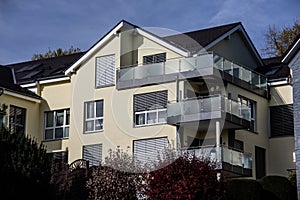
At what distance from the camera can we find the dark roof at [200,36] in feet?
121

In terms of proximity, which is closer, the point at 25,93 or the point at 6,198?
the point at 6,198

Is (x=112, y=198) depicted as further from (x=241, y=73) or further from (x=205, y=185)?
(x=241, y=73)

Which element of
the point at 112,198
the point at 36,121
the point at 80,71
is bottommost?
the point at 112,198

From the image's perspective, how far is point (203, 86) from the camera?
35.0 m

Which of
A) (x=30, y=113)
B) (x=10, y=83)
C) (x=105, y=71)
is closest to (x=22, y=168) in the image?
(x=105, y=71)

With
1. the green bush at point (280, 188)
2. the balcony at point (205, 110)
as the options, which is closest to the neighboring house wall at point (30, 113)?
the balcony at point (205, 110)

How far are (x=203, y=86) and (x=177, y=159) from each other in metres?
8.63

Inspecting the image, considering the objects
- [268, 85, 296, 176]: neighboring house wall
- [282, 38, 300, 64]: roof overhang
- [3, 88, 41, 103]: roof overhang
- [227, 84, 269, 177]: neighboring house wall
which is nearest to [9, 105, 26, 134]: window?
[3, 88, 41, 103]: roof overhang

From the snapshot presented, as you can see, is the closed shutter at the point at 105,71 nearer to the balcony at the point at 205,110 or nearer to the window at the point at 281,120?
the balcony at the point at 205,110

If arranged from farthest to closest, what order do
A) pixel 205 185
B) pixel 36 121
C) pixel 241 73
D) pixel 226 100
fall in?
pixel 36 121 → pixel 241 73 → pixel 226 100 → pixel 205 185

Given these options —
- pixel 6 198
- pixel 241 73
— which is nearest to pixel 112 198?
pixel 6 198

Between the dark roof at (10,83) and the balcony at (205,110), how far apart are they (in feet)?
29.6

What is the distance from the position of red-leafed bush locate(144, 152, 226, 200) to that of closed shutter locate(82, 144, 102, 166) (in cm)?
888

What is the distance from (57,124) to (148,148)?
21.9 feet
